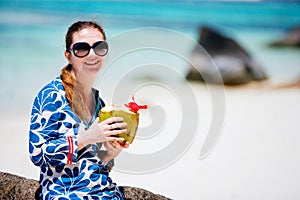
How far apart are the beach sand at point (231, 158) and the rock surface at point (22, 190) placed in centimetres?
33

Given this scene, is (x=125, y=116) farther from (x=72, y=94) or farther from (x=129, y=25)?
(x=129, y=25)

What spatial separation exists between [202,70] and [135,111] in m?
4.63

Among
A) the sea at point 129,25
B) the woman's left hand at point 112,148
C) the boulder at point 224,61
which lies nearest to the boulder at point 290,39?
the sea at point 129,25

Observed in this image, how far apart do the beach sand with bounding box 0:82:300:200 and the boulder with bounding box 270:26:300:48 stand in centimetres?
273

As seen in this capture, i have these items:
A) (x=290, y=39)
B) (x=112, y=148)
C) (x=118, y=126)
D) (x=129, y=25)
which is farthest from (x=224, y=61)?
(x=118, y=126)

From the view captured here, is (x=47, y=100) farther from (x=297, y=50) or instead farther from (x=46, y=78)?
(x=297, y=50)

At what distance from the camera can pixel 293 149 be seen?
4.05m

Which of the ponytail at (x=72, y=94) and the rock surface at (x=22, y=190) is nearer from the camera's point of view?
the ponytail at (x=72, y=94)

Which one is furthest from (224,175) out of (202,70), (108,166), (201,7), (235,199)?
(201,7)

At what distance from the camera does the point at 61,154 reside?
159 centimetres

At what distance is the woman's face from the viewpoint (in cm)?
167

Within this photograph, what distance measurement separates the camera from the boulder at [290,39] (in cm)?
793

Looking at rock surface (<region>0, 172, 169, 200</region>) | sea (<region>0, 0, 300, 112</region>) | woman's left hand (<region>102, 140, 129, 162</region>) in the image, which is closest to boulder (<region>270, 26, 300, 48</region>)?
sea (<region>0, 0, 300, 112</region>)

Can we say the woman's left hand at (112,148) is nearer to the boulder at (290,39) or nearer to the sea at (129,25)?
the sea at (129,25)
